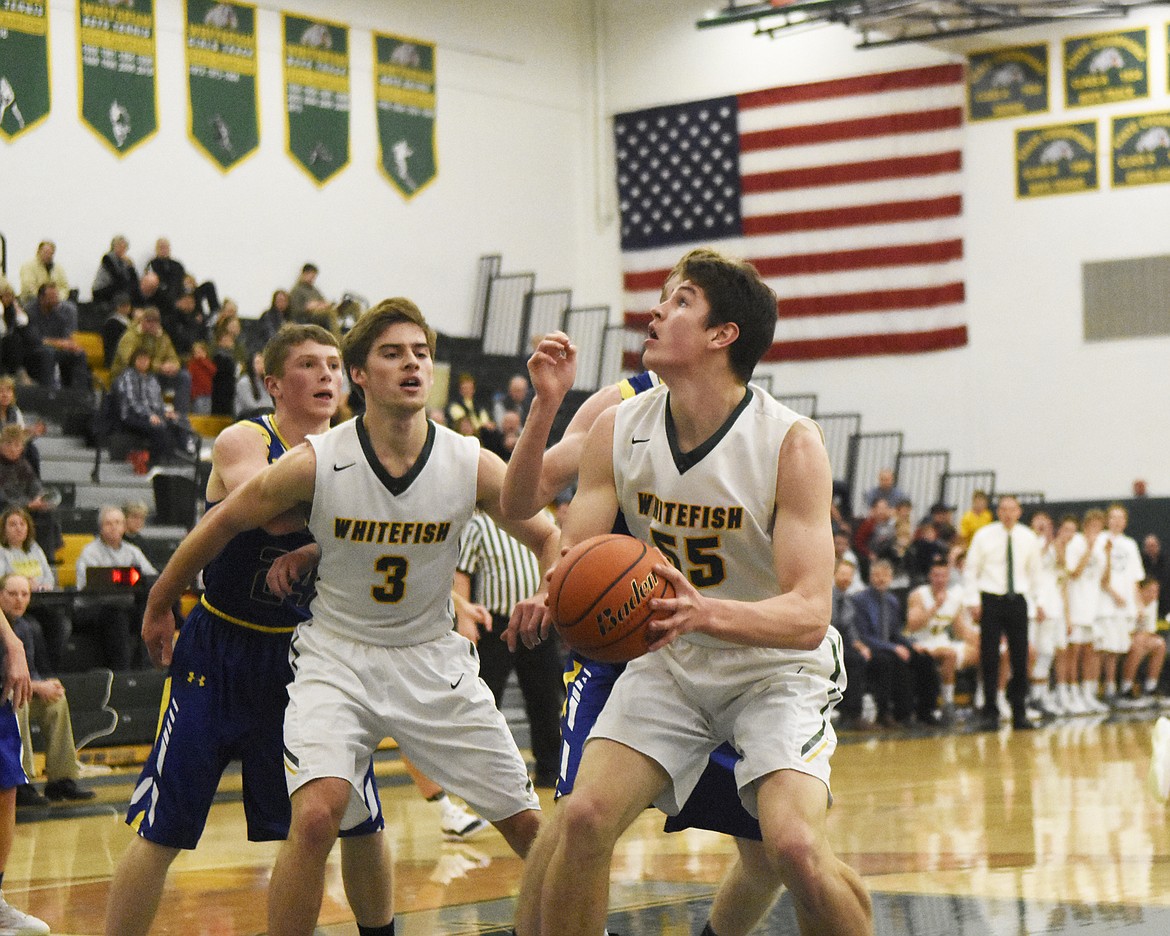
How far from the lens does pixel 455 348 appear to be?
2180 centimetres

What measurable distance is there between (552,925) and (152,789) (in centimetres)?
146

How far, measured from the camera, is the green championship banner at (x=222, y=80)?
19.8m

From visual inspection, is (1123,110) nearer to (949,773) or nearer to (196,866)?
(949,773)

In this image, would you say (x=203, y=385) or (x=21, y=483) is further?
(x=203, y=385)

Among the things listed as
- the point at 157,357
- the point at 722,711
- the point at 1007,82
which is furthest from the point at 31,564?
the point at 1007,82

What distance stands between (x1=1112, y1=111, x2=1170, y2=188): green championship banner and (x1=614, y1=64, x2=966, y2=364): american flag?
6.60 ft

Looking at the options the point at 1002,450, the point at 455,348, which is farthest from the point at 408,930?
the point at 1002,450

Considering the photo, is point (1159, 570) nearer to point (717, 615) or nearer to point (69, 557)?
point (69, 557)

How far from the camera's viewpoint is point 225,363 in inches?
685

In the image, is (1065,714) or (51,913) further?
(1065,714)

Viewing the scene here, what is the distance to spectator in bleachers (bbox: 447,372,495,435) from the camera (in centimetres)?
1678

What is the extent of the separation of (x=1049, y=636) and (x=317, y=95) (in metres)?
10.7

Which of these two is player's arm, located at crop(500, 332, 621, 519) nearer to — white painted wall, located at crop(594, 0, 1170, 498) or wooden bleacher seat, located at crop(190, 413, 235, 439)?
wooden bleacher seat, located at crop(190, 413, 235, 439)

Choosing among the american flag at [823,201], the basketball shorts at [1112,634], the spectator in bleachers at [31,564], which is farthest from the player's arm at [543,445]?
the american flag at [823,201]
